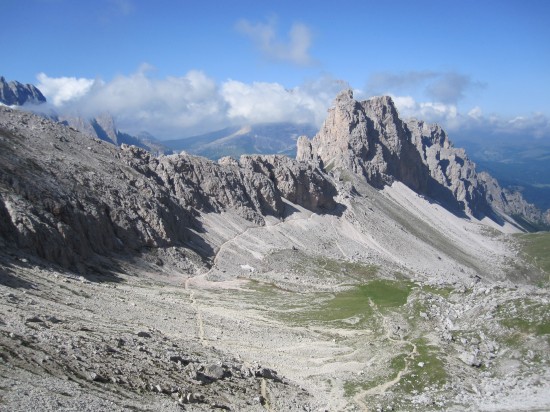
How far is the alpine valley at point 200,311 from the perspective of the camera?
3591cm

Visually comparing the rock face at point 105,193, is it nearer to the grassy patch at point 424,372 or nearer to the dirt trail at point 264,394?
the dirt trail at point 264,394

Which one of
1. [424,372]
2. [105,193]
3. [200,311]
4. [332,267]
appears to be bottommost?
[424,372]

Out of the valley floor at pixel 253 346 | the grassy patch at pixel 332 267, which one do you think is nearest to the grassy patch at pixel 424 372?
the valley floor at pixel 253 346

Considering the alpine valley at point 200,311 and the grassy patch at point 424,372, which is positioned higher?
the alpine valley at point 200,311

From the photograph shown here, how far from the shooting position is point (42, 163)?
3964 inches

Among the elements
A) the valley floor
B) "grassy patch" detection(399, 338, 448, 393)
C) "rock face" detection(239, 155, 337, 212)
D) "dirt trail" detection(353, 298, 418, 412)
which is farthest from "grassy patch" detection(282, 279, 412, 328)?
"rock face" detection(239, 155, 337, 212)

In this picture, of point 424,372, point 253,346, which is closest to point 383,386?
point 424,372

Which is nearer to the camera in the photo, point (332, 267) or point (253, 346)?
point (253, 346)

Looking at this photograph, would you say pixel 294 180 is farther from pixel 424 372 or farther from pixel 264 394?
pixel 264 394

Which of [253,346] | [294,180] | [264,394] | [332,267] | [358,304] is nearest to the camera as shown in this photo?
[264,394]

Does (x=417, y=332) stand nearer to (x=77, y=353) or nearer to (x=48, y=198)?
(x=77, y=353)

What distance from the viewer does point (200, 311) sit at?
69000mm

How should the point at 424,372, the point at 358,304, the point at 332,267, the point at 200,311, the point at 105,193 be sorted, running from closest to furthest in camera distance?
the point at 424,372 < the point at 200,311 < the point at 358,304 < the point at 105,193 < the point at 332,267

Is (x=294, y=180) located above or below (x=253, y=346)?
above
